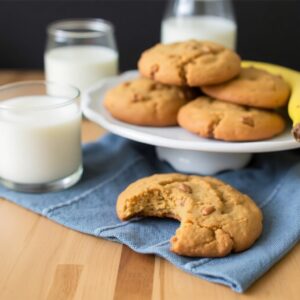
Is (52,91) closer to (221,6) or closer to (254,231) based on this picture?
(254,231)

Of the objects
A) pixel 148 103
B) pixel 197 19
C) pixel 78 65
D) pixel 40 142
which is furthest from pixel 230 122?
pixel 197 19

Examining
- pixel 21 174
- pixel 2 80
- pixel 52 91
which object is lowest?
pixel 2 80

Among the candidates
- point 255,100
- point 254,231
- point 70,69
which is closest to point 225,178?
point 255,100

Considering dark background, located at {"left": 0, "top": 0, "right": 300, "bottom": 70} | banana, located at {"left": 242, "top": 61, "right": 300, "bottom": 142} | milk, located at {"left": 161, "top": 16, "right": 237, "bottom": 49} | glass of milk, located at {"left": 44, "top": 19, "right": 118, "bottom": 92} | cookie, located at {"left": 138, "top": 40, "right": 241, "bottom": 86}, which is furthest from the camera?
dark background, located at {"left": 0, "top": 0, "right": 300, "bottom": 70}

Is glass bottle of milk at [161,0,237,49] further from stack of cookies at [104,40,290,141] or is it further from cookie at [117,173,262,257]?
cookie at [117,173,262,257]

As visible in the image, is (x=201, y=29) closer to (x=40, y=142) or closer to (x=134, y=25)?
(x=134, y=25)

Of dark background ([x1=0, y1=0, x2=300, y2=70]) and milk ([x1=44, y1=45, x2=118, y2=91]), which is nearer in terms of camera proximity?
milk ([x1=44, y1=45, x2=118, y2=91])

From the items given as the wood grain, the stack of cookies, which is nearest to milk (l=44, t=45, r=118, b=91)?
the stack of cookies

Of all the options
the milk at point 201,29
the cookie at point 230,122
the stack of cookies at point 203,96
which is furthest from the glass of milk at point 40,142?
the milk at point 201,29
